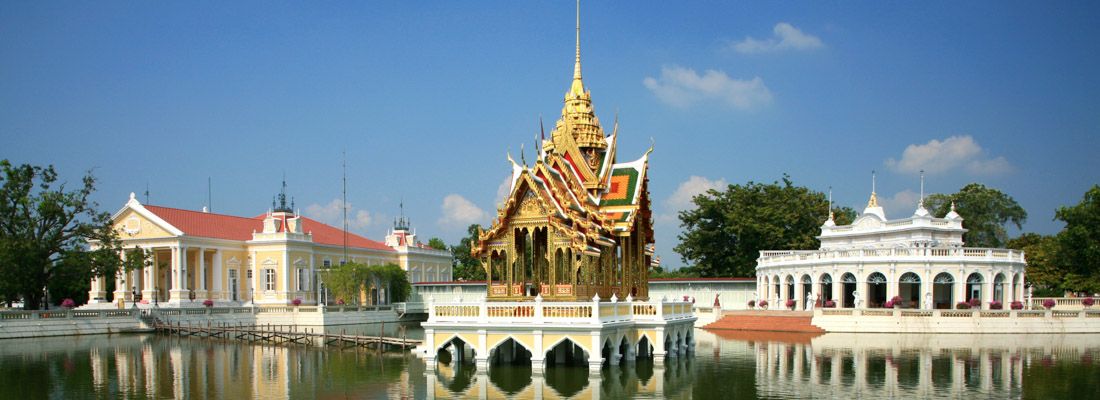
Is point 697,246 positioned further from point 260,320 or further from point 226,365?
point 226,365

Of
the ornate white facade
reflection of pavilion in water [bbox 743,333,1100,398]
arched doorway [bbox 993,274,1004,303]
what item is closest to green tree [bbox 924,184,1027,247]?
the ornate white facade

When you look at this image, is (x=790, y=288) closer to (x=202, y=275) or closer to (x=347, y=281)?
(x=347, y=281)

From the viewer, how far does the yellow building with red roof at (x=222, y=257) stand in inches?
2098

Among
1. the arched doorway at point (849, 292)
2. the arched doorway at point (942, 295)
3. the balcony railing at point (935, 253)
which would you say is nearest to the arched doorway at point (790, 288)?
the arched doorway at point (849, 292)

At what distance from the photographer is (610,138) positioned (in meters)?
26.2

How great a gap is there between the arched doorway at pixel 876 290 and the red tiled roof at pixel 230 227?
3567cm

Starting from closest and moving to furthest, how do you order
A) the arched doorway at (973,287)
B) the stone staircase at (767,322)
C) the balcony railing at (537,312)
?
the balcony railing at (537,312)
the stone staircase at (767,322)
the arched doorway at (973,287)

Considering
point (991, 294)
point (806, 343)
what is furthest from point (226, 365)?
point (991, 294)

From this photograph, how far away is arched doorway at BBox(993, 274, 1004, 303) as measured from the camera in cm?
4025

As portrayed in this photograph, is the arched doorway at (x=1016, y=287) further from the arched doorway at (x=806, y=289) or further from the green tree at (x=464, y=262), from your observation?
the green tree at (x=464, y=262)

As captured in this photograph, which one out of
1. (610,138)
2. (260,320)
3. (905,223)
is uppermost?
(610,138)

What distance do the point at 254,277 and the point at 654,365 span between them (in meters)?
41.5

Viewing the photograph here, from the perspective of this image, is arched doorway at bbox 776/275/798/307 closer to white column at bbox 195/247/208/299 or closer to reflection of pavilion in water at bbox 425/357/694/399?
reflection of pavilion in water at bbox 425/357/694/399

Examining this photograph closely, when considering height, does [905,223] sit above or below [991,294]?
above
